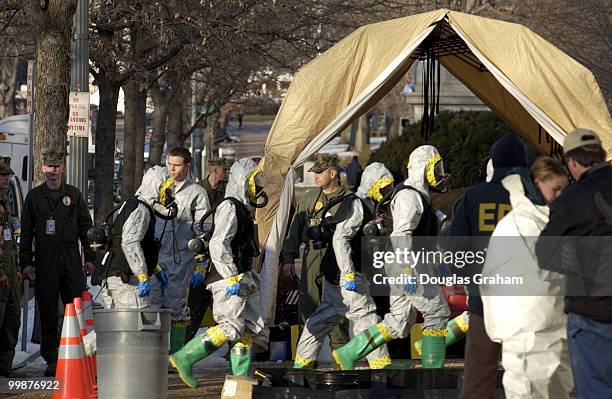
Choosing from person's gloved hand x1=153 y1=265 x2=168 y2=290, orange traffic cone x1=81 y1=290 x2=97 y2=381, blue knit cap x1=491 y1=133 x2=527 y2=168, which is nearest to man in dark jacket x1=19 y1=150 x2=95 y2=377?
person's gloved hand x1=153 y1=265 x2=168 y2=290

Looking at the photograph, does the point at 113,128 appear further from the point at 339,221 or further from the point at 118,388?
the point at 118,388

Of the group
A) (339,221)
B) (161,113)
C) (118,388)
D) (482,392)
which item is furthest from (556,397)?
(161,113)

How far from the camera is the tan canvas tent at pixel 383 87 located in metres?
13.6

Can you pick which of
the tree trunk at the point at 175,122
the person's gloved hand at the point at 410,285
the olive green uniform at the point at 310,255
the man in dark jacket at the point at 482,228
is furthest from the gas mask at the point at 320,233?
the tree trunk at the point at 175,122

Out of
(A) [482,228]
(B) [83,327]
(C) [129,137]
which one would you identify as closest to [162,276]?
(B) [83,327]

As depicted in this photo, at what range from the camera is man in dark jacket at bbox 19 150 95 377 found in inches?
500

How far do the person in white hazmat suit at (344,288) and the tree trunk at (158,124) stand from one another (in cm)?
1924

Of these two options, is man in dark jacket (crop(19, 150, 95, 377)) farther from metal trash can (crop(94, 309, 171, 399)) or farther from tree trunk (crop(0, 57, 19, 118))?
tree trunk (crop(0, 57, 19, 118))

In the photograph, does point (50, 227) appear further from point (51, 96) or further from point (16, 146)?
point (16, 146)

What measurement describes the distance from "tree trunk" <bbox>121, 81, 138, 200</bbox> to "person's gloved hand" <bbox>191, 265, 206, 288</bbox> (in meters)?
12.4

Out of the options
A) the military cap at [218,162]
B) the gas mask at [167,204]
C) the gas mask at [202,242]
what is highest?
the military cap at [218,162]

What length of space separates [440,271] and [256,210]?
238 cm

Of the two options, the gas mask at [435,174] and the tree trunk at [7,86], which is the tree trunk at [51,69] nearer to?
the gas mask at [435,174]

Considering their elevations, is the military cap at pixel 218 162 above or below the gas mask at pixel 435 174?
above
